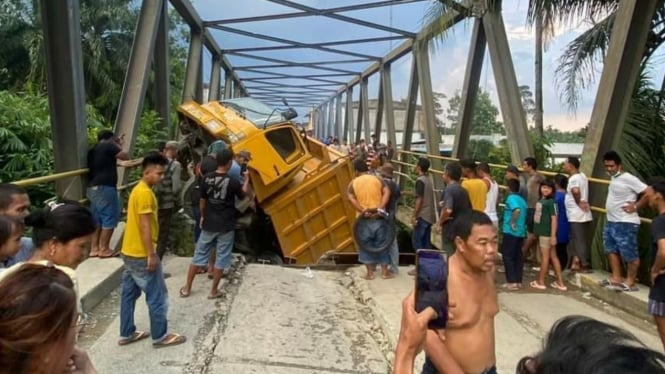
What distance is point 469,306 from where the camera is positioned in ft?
7.48

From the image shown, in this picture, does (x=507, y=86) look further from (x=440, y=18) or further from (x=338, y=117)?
(x=338, y=117)

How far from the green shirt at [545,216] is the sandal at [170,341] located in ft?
13.7

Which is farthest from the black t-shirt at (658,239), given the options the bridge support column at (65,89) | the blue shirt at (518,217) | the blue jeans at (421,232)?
the bridge support column at (65,89)

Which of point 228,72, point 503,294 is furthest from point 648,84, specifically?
point 228,72

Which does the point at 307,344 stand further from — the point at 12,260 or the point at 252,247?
the point at 252,247

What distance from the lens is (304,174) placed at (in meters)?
9.91

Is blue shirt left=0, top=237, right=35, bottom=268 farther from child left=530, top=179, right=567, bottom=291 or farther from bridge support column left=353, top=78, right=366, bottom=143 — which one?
bridge support column left=353, top=78, right=366, bottom=143

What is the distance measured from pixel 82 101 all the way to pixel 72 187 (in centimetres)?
101

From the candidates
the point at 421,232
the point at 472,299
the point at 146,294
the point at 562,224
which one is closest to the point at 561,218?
the point at 562,224

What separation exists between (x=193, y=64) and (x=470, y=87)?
748 cm

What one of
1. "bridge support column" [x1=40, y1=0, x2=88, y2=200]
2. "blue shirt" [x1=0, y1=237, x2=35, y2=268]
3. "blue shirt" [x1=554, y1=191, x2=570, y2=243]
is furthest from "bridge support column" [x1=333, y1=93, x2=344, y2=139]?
"blue shirt" [x1=0, y1=237, x2=35, y2=268]

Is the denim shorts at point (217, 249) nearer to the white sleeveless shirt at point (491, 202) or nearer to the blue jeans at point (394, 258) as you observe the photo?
the blue jeans at point (394, 258)

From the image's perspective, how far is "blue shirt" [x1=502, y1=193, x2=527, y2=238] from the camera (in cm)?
632

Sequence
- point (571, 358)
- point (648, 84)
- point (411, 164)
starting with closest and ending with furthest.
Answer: point (571, 358) < point (648, 84) < point (411, 164)
